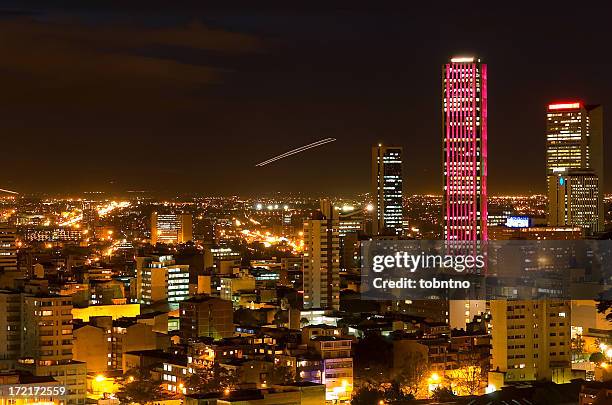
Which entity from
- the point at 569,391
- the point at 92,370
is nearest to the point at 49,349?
the point at 92,370

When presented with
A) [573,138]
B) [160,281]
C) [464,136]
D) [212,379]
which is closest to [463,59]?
[464,136]

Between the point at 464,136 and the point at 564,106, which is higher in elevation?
the point at 564,106

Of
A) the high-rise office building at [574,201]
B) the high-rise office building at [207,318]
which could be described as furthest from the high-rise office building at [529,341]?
the high-rise office building at [574,201]

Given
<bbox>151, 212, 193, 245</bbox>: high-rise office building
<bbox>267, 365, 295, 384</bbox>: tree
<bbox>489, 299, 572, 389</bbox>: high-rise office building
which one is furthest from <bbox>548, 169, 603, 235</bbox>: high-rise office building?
<bbox>267, 365, 295, 384</bbox>: tree

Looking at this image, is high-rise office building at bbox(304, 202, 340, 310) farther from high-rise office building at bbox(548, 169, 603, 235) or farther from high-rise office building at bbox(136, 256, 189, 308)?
high-rise office building at bbox(548, 169, 603, 235)

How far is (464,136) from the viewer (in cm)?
3064

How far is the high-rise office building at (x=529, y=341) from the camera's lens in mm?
17234

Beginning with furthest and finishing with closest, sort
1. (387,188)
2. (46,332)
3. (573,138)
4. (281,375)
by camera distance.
A: 1. (573,138)
2. (387,188)
3. (46,332)
4. (281,375)

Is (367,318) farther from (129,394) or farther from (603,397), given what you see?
(603,397)

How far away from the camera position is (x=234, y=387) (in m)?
15.6

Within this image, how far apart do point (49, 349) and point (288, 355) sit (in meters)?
3.29

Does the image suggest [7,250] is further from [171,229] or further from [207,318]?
[171,229]

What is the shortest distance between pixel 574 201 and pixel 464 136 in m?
15.6

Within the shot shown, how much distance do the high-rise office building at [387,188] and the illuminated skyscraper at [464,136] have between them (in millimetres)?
11582
